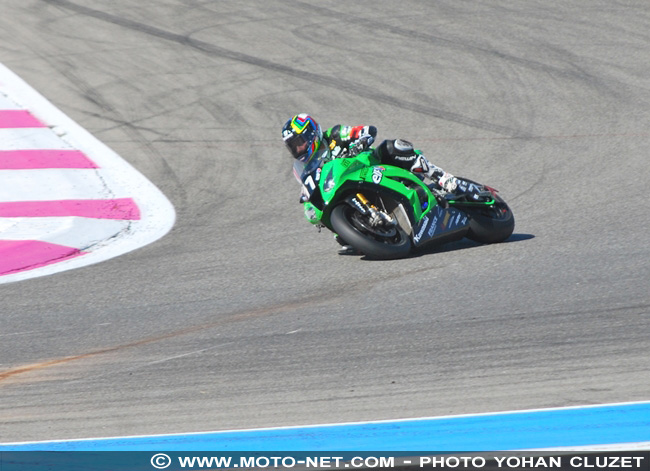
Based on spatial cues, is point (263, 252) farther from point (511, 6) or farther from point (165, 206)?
point (511, 6)

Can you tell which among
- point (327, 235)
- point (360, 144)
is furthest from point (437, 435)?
point (327, 235)

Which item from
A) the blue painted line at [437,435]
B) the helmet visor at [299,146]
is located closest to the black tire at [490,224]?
the helmet visor at [299,146]

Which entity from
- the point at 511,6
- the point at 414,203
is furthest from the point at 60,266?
the point at 511,6

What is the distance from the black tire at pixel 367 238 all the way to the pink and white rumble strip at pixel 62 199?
2.15 metres

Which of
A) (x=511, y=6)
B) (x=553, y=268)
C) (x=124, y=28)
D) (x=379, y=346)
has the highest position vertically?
(x=511, y=6)

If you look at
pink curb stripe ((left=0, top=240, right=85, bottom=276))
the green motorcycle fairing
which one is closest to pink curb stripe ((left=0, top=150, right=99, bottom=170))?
pink curb stripe ((left=0, top=240, right=85, bottom=276))

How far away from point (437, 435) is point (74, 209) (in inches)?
243

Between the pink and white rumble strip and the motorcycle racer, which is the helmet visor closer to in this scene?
the motorcycle racer

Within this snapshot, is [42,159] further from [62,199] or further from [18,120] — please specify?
[18,120]

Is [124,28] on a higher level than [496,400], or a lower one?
higher

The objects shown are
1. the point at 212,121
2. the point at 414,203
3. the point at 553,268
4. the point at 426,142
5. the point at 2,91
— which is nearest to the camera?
the point at 553,268

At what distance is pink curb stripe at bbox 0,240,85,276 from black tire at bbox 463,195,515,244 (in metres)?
3.46

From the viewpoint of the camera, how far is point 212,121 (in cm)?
1223

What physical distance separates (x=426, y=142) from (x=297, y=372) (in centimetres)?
663
